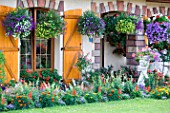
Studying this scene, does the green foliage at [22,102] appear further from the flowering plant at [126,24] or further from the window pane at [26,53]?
the flowering plant at [126,24]

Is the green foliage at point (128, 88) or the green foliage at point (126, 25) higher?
the green foliage at point (126, 25)

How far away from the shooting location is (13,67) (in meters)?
11.5

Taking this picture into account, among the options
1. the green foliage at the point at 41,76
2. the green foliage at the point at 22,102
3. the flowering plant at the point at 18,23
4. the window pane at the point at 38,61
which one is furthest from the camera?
the window pane at the point at 38,61

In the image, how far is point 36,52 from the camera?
12.5 metres

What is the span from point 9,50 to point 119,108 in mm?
3577

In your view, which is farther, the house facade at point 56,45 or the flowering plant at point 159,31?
the flowering plant at point 159,31

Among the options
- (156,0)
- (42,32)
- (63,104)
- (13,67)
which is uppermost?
(156,0)

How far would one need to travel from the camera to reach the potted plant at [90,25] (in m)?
12.2

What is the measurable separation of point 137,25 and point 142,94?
10.1 ft

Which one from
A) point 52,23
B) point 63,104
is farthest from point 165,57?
point 63,104

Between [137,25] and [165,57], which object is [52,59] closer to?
[137,25]

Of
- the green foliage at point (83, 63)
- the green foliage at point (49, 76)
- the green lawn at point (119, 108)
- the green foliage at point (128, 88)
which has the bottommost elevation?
the green lawn at point (119, 108)

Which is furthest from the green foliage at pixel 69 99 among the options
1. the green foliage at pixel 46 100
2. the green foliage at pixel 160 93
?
the green foliage at pixel 160 93

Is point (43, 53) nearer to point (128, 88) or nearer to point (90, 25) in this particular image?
point (90, 25)
